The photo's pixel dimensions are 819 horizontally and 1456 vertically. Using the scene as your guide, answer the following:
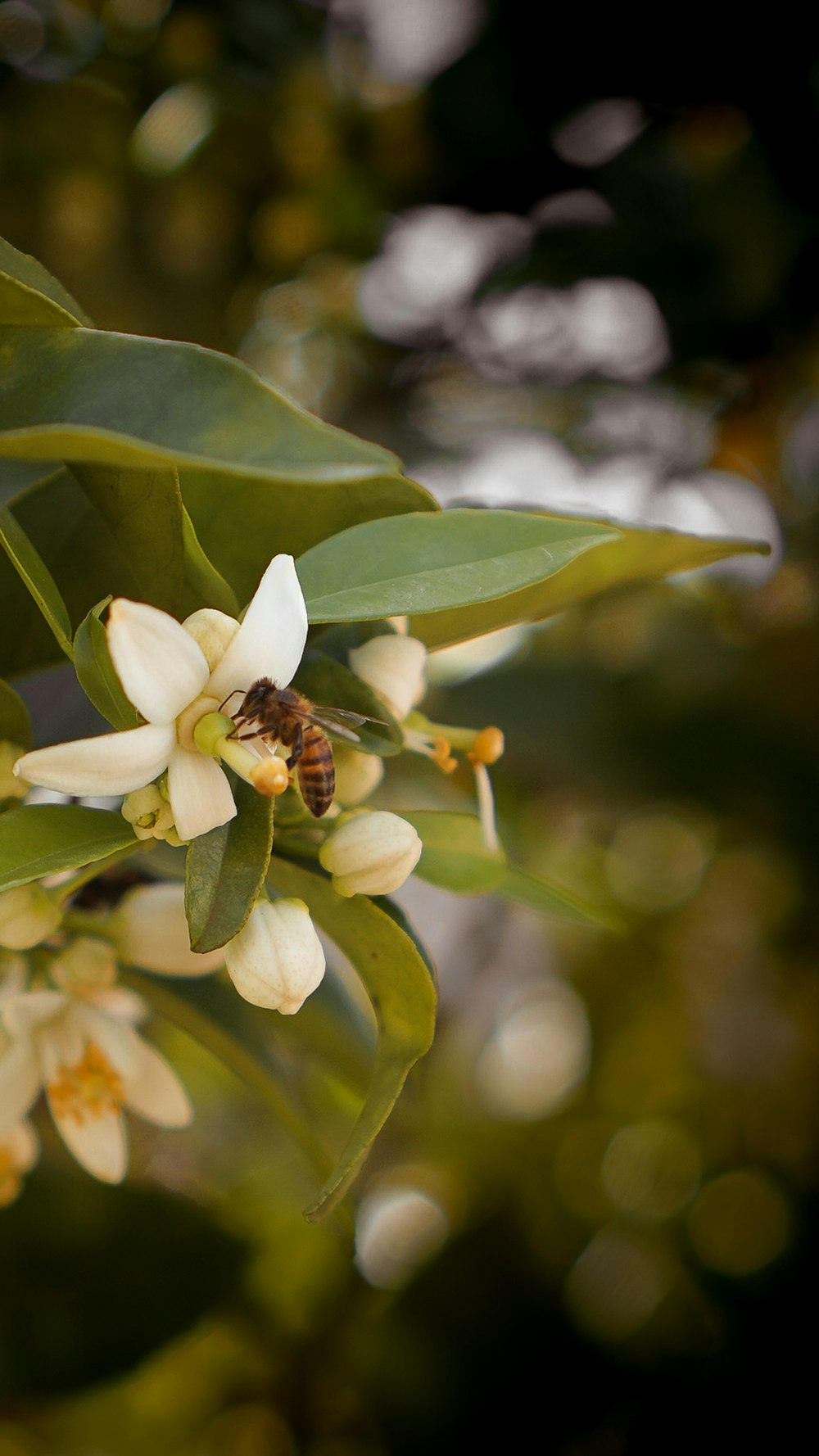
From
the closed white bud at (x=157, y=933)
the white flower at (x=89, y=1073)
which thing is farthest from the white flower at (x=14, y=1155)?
the closed white bud at (x=157, y=933)

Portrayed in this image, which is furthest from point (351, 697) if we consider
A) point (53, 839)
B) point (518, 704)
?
point (518, 704)

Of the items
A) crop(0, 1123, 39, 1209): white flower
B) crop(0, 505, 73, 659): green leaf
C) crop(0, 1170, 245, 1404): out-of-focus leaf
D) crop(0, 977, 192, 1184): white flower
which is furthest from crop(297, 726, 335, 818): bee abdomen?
crop(0, 1170, 245, 1404): out-of-focus leaf

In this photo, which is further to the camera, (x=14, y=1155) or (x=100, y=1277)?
(x=100, y=1277)

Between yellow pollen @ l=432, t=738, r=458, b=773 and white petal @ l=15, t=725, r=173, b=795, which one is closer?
white petal @ l=15, t=725, r=173, b=795

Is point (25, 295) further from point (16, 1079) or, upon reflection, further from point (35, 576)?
point (16, 1079)

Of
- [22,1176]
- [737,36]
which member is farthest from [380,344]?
[22,1176]

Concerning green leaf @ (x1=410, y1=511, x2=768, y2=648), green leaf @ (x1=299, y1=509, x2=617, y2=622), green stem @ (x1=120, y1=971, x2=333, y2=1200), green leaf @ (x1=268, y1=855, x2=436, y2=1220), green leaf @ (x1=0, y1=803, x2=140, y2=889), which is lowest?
green stem @ (x1=120, y1=971, x2=333, y2=1200)

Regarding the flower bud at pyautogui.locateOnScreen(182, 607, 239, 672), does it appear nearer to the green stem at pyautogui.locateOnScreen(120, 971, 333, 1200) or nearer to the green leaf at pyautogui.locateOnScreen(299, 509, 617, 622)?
the green leaf at pyautogui.locateOnScreen(299, 509, 617, 622)
